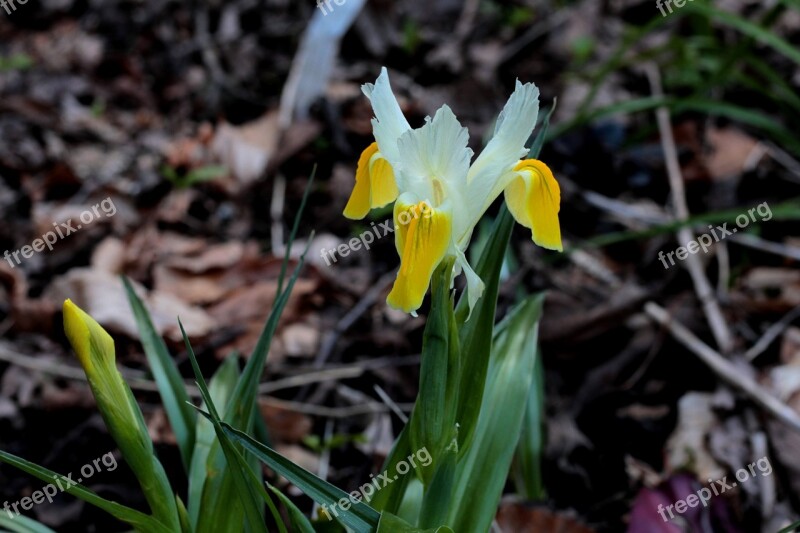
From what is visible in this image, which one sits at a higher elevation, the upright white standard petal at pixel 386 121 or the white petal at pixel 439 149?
the upright white standard petal at pixel 386 121

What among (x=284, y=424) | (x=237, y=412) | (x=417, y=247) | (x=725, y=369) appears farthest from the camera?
(x=725, y=369)

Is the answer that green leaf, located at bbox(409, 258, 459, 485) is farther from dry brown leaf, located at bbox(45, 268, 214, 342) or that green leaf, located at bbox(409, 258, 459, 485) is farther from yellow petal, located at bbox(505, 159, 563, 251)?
dry brown leaf, located at bbox(45, 268, 214, 342)

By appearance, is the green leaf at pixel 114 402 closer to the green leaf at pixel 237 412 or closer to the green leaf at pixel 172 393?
the green leaf at pixel 237 412

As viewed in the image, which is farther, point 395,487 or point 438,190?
point 395,487

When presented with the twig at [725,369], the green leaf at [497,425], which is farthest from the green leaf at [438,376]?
the twig at [725,369]

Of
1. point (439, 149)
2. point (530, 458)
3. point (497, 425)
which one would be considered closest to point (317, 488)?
point (497, 425)

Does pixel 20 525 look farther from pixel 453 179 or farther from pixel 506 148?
pixel 506 148

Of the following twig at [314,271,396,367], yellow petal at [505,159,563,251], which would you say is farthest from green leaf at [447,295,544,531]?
twig at [314,271,396,367]
